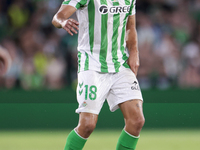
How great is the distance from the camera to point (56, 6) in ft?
34.1

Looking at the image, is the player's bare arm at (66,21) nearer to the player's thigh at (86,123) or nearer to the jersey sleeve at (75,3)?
the jersey sleeve at (75,3)

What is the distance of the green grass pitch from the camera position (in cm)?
624

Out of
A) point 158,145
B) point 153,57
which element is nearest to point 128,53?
point 158,145

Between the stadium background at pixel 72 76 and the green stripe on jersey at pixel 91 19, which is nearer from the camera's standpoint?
the green stripe on jersey at pixel 91 19

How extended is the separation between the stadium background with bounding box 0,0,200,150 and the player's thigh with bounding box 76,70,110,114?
2005mm

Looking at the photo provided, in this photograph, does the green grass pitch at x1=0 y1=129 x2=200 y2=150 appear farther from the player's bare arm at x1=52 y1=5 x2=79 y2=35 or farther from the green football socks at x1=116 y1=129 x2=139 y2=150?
the player's bare arm at x1=52 y1=5 x2=79 y2=35

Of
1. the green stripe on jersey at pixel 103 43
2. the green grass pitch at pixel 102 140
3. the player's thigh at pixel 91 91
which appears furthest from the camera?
the green grass pitch at pixel 102 140

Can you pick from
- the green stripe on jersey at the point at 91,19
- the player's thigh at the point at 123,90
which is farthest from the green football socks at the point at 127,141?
the green stripe on jersey at the point at 91,19

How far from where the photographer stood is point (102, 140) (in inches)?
273

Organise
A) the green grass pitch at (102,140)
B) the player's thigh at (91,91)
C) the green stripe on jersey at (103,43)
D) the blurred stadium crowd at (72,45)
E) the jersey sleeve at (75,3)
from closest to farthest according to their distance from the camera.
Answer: the jersey sleeve at (75,3)
the player's thigh at (91,91)
the green stripe on jersey at (103,43)
the green grass pitch at (102,140)
the blurred stadium crowd at (72,45)

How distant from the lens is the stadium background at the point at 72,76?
780cm

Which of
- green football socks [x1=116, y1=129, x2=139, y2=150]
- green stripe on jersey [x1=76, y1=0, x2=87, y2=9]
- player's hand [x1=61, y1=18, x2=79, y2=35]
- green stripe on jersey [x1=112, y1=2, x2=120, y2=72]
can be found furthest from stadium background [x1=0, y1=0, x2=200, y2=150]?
player's hand [x1=61, y1=18, x2=79, y2=35]

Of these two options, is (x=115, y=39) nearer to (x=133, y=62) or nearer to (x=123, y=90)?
(x=133, y=62)

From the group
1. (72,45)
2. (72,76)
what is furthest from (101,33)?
(72,45)
